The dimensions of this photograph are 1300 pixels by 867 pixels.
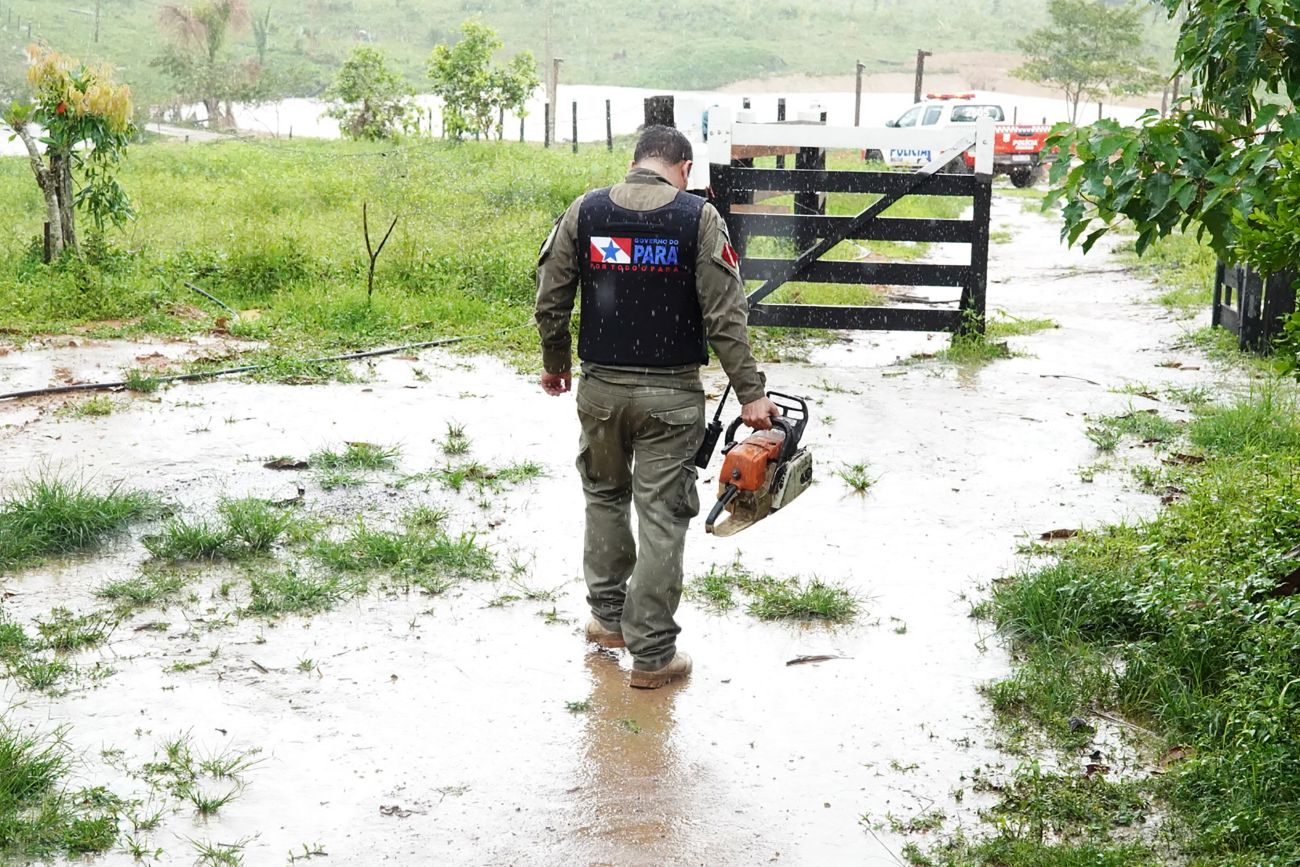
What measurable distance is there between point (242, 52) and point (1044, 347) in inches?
2407

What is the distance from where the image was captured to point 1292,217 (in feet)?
12.1

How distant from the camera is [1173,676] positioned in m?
4.56

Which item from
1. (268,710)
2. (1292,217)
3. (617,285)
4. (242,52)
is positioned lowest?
(268,710)

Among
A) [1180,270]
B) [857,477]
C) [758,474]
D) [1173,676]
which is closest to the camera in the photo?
[1173,676]

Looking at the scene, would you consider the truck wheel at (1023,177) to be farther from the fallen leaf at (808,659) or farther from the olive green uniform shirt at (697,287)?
the olive green uniform shirt at (697,287)

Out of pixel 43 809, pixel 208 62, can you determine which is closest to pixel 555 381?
pixel 43 809

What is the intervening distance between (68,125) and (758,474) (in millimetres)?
9464

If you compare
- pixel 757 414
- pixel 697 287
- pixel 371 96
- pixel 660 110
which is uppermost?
pixel 371 96

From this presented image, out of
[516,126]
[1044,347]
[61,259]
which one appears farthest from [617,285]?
[516,126]

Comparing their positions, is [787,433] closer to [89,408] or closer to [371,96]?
[89,408]

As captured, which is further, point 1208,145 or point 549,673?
point 1208,145

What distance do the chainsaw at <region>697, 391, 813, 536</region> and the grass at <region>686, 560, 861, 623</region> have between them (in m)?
0.53

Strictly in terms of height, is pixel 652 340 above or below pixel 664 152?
below

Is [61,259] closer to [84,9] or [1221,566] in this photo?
[1221,566]
